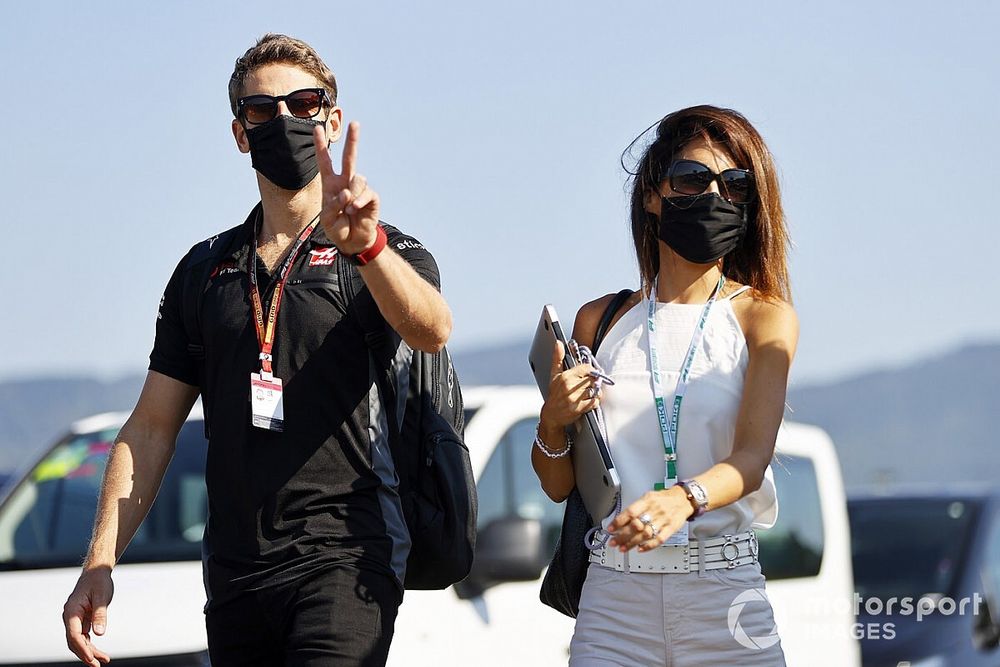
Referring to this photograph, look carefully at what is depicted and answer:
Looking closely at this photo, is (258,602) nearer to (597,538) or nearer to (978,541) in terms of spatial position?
(597,538)

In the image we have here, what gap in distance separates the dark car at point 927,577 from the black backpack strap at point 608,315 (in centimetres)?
437

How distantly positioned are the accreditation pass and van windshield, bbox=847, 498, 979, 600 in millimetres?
6165

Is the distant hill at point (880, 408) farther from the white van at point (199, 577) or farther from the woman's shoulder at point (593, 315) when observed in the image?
the woman's shoulder at point (593, 315)

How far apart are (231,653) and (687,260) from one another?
1471mm

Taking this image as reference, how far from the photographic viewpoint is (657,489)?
3.57m

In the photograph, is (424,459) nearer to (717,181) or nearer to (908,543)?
(717,181)

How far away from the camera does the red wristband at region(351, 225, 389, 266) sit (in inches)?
134

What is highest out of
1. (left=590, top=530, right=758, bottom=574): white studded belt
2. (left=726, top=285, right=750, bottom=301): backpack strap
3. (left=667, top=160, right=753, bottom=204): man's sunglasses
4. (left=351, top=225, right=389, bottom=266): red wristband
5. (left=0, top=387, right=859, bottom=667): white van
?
(left=667, top=160, right=753, bottom=204): man's sunglasses

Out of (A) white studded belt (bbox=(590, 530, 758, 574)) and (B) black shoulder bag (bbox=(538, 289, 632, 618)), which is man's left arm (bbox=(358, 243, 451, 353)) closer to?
(B) black shoulder bag (bbox=(538, 289, 632, 618))

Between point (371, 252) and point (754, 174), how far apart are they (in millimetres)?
1002

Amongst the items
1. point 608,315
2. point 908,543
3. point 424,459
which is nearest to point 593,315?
point 608,315

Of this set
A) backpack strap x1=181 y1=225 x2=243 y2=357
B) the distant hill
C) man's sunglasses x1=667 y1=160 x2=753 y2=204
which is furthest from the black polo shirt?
the distant hill

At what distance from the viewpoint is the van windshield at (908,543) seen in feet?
30.2

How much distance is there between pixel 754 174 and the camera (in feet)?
12.4
